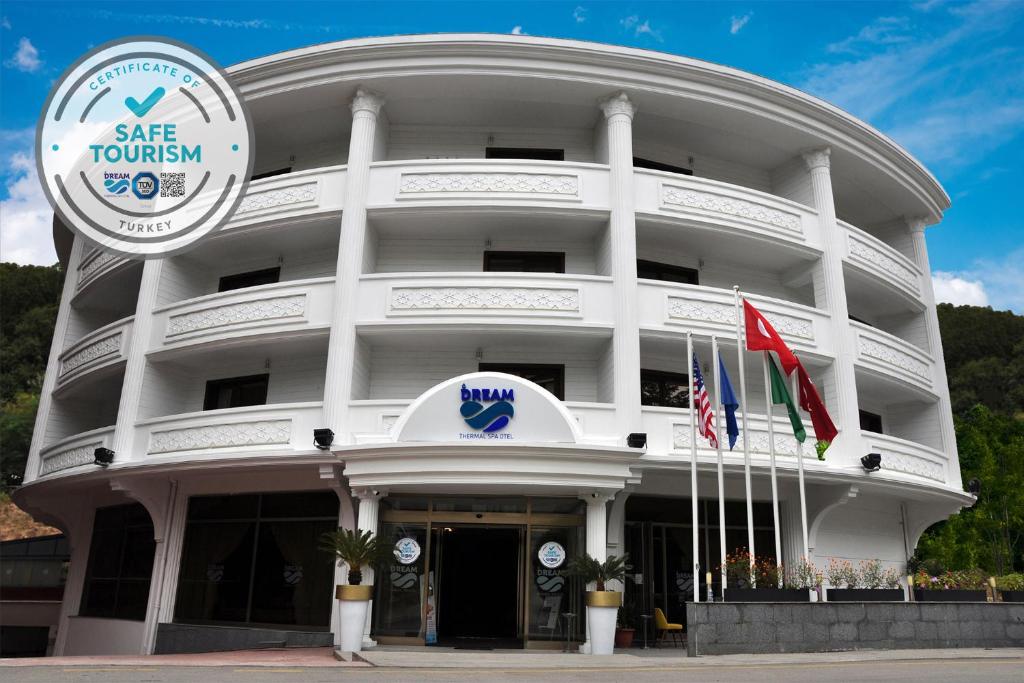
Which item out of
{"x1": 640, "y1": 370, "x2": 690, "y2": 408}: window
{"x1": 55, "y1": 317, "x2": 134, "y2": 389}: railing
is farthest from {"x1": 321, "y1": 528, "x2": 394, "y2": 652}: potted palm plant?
{"x1": 55, "y1": 317, "x2": 134, "y2": 389}: railing

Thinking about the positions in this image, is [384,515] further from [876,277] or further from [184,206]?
[876,277]

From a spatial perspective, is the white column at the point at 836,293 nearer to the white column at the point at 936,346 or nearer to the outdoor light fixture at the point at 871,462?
the outdoor light fixture at the point at 871,462

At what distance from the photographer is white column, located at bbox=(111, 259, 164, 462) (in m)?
19.5

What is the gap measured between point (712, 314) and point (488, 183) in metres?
6.23

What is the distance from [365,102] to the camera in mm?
20578

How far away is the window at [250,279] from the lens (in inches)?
880

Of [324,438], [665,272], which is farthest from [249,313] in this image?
[665,272]

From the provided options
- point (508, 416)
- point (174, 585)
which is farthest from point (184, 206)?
point (508, 416)

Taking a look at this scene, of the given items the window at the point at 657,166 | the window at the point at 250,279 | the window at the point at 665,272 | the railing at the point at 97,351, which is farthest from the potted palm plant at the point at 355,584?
the window at the point at 657,166

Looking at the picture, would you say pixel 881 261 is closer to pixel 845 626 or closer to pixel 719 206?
pixel 719 206

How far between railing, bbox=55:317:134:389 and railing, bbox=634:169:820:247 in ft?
44.7

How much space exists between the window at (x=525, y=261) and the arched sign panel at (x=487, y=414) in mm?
5360

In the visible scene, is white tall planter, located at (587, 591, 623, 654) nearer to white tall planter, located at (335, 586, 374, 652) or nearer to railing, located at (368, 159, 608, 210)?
white tall planter, located at (335, 586, 374, 652)

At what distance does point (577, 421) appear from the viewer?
676 inches
